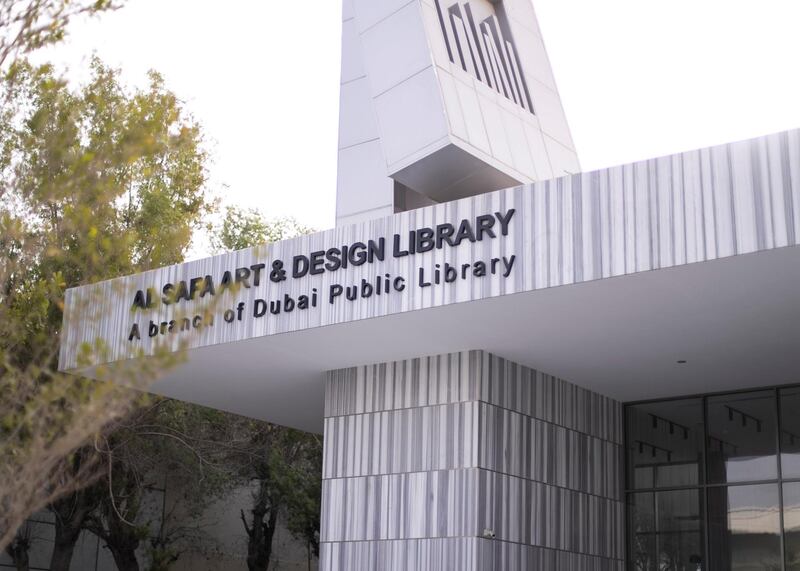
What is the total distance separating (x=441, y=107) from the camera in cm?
1433

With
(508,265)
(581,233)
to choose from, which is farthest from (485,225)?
(581,233)

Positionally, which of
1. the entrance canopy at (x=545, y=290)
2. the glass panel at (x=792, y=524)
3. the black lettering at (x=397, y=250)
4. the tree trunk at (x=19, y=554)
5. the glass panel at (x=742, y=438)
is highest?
the black lettering at (x=397, y=250)

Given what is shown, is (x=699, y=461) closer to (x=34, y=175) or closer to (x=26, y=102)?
(x=34, y=175)

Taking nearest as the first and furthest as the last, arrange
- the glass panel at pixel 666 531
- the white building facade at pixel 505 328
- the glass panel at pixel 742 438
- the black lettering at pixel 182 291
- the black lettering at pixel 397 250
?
the white building facade at pixel 505 328
the black lettering at pixel 397 250
the black lettering at pixel 182 291
the glass panel at pixel 742 438
the glass panel at pixel 666 531

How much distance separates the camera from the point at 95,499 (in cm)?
2109

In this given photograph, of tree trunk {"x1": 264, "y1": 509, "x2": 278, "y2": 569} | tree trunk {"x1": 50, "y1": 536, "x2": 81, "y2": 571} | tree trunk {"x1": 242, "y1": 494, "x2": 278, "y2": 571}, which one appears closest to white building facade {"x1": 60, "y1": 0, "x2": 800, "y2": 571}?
tree trunk {"x1": 50, "y1": 536, "x2": 81, "y2": 571}

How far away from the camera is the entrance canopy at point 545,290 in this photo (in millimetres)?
10164

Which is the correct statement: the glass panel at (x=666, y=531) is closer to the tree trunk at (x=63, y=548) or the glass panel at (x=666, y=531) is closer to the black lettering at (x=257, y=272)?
the black lettering at (x=257, y=272)

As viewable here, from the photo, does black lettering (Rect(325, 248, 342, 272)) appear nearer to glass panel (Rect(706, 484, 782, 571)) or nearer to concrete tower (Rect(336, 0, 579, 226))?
concrete tower (Rect(336, 0, 579, 226))

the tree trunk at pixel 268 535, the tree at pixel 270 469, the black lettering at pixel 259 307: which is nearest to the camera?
the black lettering at pixel 259 307

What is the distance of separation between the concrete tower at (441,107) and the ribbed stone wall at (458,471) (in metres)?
2.53

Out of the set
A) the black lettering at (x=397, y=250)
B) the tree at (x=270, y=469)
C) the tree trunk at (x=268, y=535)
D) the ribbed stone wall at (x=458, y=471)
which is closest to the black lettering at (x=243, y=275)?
the black lettering at (x=397, y=250)

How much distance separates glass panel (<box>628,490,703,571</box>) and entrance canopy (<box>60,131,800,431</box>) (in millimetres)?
1539

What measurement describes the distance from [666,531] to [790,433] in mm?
2246
